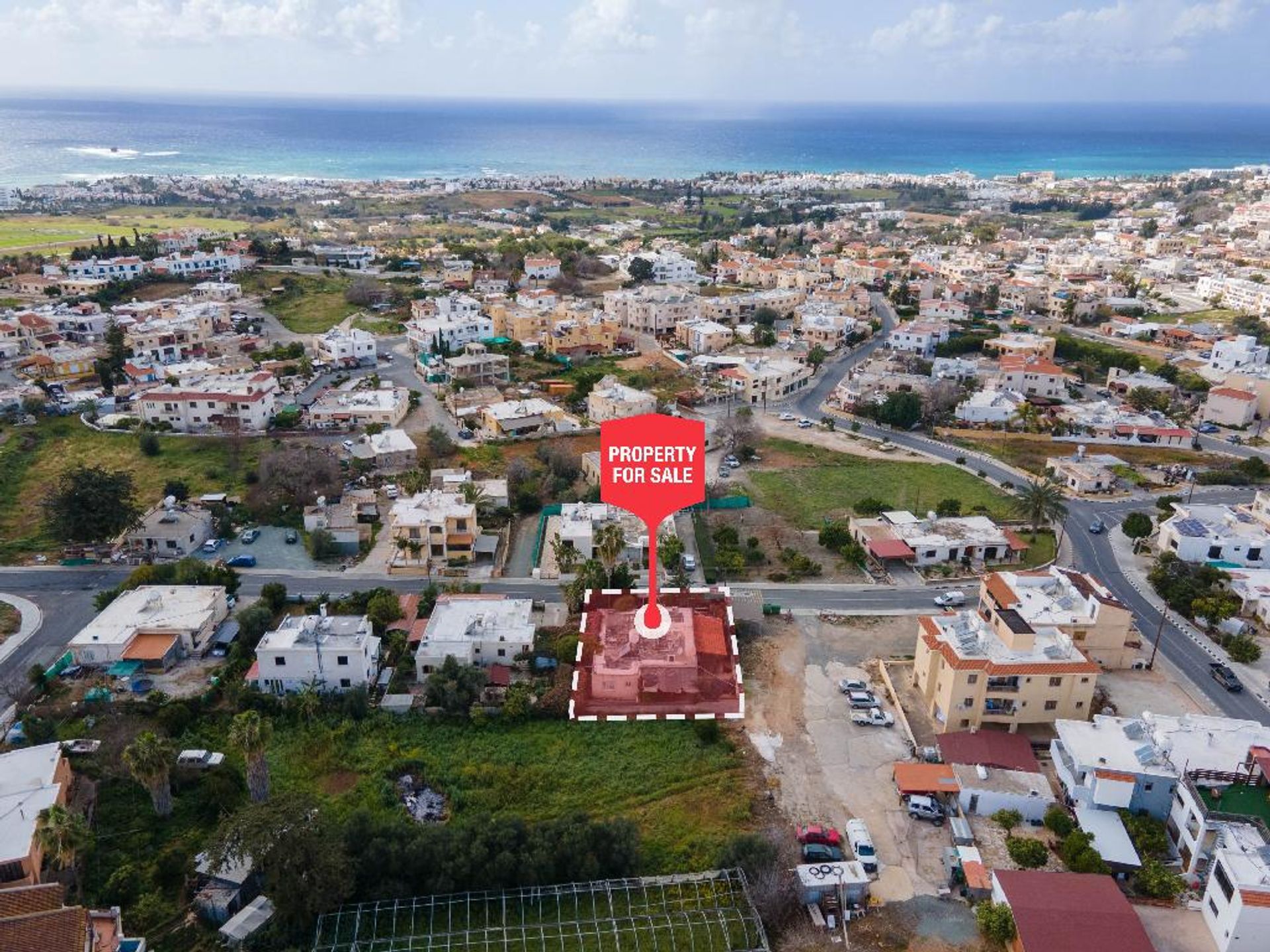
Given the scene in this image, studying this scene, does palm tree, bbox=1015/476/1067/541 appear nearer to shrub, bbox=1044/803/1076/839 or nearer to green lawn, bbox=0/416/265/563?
shrub, bbox=1044/803/1076/839

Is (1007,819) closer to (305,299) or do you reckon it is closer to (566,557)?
(566,557)

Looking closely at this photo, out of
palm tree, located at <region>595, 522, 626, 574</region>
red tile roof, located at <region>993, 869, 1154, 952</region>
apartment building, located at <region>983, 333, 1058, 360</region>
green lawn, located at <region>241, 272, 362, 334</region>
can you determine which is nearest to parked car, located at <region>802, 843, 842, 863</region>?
red tile roof, located at <region>993, 869, 1154, 952</region>

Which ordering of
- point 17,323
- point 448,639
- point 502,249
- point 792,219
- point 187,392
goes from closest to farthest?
point 448,639 → point 187,392 → point 17,323 → point 502,249 → point 792,219

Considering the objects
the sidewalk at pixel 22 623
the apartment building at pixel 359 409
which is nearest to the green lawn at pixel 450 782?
the sidewalk at pixel 22 623

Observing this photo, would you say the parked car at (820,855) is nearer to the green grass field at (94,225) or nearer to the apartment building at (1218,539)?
the apartment building at (1218,539)

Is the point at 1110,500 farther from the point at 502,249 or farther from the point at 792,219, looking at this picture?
the point at 792,219

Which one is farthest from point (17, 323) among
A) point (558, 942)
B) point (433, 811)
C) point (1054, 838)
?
point (1054, 838)

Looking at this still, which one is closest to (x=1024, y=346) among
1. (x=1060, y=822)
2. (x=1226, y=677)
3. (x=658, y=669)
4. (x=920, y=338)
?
(x=920, y=338)
